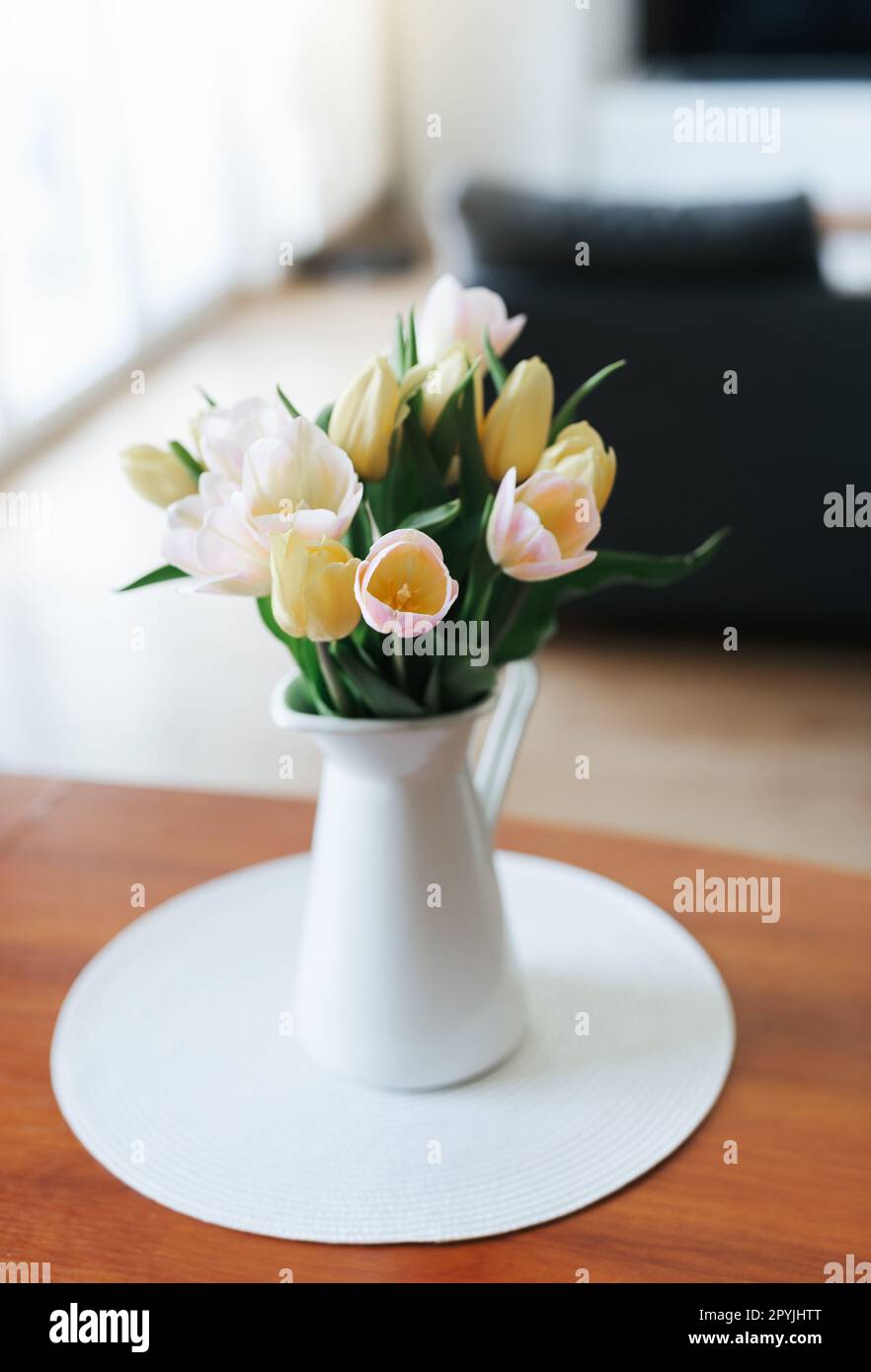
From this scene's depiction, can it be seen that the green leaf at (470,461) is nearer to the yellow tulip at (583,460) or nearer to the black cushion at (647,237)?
the yellow tulip at (583,460)

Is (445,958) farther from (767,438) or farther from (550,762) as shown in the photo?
(767,438)

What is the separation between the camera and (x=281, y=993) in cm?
98

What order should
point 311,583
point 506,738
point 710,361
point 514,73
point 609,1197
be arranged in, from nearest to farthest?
point 311,583 < point 609,1197 < point 506,738 < point 710,361 < point 514,73

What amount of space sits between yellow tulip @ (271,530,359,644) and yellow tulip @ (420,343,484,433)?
136 millimetres

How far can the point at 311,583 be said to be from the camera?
0.71 metres

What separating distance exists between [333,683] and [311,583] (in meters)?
0.11

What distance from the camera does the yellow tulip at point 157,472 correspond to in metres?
0.85

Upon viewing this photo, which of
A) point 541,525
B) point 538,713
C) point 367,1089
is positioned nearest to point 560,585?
point 541,525

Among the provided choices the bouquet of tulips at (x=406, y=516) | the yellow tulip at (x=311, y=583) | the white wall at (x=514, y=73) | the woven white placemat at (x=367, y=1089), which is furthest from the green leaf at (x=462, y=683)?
the white wall at (x=514, y=73)

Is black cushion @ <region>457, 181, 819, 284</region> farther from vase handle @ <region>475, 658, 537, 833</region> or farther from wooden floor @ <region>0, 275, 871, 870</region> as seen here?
vase handle @ <region>475, 658, 537, 833</region>

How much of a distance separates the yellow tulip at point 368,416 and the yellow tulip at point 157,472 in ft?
0.37

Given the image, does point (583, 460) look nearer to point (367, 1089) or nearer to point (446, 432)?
point (446, 432)

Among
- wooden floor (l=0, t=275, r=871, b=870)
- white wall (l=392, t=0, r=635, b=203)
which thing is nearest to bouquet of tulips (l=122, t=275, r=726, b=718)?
wooden floor (l=0, t=275, r=871, b=870)
